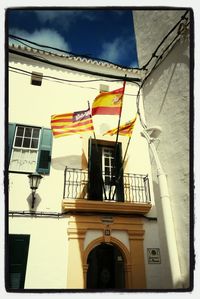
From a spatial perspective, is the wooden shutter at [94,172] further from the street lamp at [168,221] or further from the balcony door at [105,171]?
the street lamp at [168,221]

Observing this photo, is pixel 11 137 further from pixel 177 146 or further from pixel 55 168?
pixel 177 146

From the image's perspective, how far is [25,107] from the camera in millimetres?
5590

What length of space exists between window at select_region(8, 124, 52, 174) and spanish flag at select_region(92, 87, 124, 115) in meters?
1.49

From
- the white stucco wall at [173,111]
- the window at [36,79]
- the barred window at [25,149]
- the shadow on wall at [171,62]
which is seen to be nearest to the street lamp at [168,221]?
the white stucco wall at [173,111]

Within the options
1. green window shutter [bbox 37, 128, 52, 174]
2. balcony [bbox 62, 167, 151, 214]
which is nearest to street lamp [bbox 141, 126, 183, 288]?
balcony [bbox 62, 167, 151, 214]

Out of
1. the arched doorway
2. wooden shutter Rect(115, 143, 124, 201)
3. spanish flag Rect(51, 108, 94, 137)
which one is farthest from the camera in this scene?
the arched doorway

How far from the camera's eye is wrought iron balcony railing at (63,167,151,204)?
17.0 ft

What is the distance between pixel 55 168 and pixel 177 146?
304 centimetres

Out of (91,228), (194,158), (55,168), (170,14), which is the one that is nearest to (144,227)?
(91,228)

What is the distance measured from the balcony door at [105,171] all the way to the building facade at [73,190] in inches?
1.0

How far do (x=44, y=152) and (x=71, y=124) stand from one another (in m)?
1.09

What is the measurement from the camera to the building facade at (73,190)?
14.5 feet

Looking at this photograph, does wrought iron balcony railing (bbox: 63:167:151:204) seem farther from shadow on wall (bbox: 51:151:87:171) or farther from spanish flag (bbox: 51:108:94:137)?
spanish flag (bbox: 51:108:94:137)

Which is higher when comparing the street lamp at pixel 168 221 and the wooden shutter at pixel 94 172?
the wooden shutter at pixel 94 172
